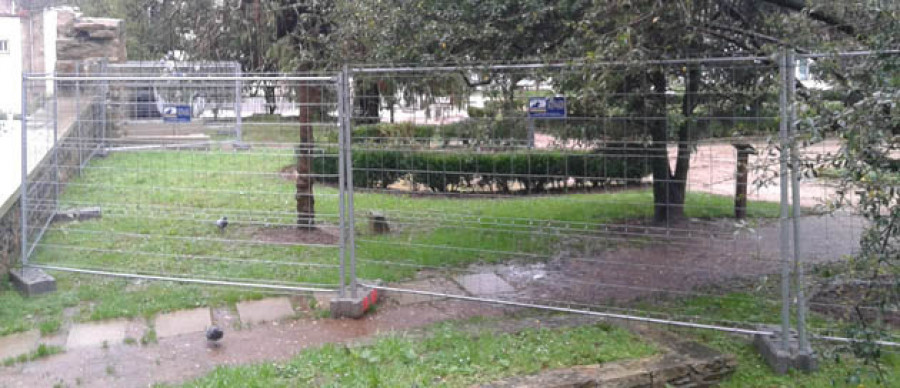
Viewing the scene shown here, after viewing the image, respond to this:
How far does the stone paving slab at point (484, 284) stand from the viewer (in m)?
7.53

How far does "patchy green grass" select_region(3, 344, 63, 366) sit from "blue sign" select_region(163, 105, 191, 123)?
3193 millimetres

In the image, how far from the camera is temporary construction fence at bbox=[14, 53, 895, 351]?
255 inches

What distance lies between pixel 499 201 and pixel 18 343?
594 centimetres

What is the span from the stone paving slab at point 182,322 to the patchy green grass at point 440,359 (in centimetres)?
102

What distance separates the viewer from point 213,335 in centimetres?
595

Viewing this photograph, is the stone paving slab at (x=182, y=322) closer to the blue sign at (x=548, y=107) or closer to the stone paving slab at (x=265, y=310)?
the stone paving slab at (x=265, y=310)

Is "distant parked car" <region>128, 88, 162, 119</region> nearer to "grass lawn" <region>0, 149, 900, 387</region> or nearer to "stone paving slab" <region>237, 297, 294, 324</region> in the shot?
"grass lawn" <region>0, 149, 900, 387</region>

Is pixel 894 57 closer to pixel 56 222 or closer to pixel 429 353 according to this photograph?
pixel 429 353

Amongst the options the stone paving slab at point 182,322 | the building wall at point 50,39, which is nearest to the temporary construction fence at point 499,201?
the stone paving slab at point 182,322

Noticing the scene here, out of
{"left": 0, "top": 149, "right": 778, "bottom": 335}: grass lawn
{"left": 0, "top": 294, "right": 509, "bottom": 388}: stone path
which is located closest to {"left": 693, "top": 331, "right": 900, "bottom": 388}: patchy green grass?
{"left": 0, "top": 149, "right": 778, "bottom": 335}: grass lawn

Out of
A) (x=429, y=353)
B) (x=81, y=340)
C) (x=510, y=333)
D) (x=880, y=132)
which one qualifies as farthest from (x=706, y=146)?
(x=81, y=340)

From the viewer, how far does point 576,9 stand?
7.07m

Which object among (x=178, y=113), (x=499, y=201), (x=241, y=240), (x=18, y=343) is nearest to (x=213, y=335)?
(x=18, y=343)

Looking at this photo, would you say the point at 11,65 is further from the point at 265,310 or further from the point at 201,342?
the point at 201,342
